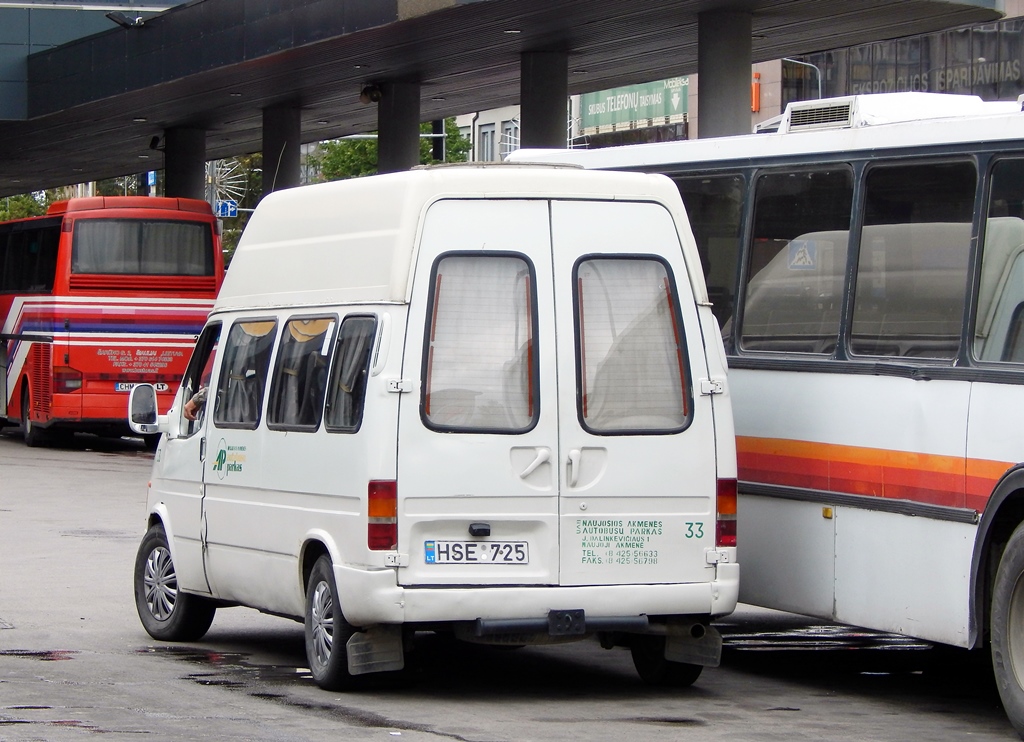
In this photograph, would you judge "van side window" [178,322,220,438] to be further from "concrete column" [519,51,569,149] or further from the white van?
"concrete column" [519,51,569,149]

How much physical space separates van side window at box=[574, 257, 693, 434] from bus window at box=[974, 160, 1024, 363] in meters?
1.42

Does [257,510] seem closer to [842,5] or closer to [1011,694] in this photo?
[1011,694]

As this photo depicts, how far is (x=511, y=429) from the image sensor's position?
876 cm

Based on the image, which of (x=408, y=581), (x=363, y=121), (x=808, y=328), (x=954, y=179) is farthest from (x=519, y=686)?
(x=363, y=121)

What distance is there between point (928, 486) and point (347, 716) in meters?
2.76

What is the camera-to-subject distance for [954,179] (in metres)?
8.63

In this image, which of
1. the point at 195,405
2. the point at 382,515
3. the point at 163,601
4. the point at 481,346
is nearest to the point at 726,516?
the point at 481,346

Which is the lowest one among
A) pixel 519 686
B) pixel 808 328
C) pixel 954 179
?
pixel 519 686

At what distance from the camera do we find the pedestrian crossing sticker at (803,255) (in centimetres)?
960

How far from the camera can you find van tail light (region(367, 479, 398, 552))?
336 inches

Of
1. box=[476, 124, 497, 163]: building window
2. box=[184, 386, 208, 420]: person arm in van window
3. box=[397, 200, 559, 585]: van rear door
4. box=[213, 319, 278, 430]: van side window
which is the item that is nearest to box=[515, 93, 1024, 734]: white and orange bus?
box=[397, 200, 559, 585]: van rear door

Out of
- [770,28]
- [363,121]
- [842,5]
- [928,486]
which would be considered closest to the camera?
[928,486]

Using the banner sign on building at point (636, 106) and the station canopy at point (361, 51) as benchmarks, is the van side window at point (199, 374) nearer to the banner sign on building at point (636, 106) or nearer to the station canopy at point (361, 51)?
the station canopy at point (361, 51)

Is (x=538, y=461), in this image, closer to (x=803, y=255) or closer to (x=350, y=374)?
(x=350, y=374)
